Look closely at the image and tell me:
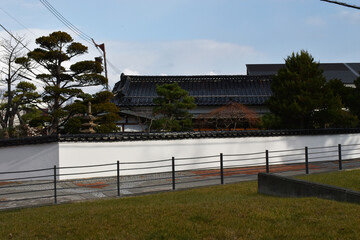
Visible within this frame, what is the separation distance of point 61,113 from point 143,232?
1274cm

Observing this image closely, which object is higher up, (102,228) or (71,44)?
(71,44)

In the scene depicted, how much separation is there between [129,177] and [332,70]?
90.3 feet

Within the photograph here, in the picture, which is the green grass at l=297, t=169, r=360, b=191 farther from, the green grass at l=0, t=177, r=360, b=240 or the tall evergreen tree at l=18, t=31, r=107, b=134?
the tall evergreen tree at l=18, t=31, r=107, b=134

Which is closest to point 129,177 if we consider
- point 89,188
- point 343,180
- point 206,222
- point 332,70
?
point 89,188

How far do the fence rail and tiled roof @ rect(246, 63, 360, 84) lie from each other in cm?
1758

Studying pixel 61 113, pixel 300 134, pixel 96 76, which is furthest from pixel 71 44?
pixel 300 134

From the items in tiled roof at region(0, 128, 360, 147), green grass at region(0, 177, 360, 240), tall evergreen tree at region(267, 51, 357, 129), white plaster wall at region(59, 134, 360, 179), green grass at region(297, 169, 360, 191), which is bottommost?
green grass at region(297, 169, 360, 191)

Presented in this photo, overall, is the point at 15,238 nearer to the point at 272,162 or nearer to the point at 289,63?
the point at 272,162

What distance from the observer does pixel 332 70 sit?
3403 centimetres

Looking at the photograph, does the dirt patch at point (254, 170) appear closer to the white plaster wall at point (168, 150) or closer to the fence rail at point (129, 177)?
the fence rail at point (129, 177)

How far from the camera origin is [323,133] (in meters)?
16.0

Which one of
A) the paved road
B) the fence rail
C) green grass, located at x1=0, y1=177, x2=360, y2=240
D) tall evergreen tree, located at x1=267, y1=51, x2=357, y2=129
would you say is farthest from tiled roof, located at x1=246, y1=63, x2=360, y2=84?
green grass, located at x1=0, y1=177, x2=360, y2=240

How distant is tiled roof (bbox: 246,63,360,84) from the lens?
106 feet

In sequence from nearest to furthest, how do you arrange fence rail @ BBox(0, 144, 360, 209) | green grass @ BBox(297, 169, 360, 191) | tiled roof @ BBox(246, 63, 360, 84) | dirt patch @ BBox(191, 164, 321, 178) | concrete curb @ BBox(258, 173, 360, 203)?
concrete curb @ BBox(258, 173, 360, 203), green grass @ BBox(297, 169, 360, 191), fence rail @ BBox(0, 144, 360, 209), dirt patch @ BBox(191, 164, 321, 178), tiled roof @ BBox(246, 63, 360, 84)
